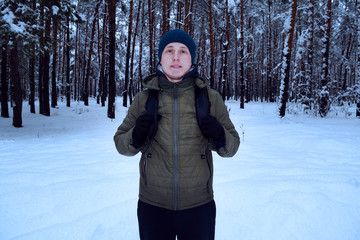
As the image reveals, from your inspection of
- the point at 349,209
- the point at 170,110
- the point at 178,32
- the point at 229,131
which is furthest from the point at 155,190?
the point at 349,209

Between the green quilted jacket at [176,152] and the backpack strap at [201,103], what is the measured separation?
1.4 inches

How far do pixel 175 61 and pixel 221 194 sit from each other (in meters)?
2.35

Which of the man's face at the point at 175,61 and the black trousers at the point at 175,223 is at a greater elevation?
the man's face at the point at 175,61

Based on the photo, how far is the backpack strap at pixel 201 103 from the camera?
1408 millimetres

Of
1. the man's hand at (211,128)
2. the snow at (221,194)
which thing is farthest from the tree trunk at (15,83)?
the man's hand at (211,128)

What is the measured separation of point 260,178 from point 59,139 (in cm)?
617

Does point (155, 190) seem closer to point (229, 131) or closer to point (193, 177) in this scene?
point (193, 177)

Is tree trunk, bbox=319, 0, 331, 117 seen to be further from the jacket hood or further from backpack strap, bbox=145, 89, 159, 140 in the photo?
backpack strap, bbox=145, 89, 159, 140

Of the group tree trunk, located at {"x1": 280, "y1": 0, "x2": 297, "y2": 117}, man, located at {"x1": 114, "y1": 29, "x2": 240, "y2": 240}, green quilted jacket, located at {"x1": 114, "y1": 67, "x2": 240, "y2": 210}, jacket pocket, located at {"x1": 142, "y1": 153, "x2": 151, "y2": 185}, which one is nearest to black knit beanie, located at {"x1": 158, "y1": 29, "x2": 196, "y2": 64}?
man, located at {"x1": 114, "y1": 29, "x2": 240, "y2": 240}

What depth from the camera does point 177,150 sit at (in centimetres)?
140

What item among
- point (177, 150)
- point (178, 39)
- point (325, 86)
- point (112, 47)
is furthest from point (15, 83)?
point (325, 86)

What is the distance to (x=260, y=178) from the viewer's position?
3643 mm

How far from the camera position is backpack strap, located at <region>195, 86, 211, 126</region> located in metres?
1.41

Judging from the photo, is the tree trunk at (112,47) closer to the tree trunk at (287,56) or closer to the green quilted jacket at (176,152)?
the tree trunk at (287,56)
